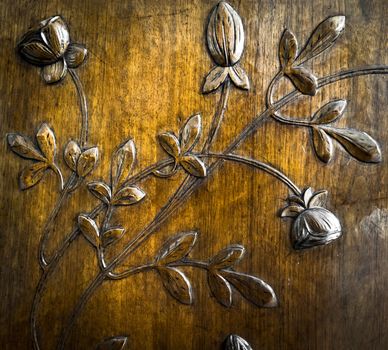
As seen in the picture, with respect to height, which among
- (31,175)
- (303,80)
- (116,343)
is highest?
(303,80)

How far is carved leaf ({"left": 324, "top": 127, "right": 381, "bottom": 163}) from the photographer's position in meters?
0.75

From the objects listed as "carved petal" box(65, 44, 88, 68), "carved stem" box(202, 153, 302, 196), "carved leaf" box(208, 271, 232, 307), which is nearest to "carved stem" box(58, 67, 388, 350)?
"carved stem" box(202, 153, 302, 196)

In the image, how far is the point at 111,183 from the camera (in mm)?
781

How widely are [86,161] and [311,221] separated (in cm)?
34

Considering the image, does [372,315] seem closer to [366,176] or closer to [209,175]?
[366,176]

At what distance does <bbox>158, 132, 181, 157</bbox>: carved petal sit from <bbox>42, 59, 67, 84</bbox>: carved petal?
18cm

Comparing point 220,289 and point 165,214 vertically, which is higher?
point 165,214

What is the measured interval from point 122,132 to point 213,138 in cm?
14

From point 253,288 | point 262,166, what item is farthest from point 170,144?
point 253,288

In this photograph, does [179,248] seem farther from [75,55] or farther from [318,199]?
[75,55]

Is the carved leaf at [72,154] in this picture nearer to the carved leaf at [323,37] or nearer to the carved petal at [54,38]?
the carved petal at [54,38]

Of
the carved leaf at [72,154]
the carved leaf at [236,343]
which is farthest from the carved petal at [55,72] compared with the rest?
the carved leaf at [236,343]

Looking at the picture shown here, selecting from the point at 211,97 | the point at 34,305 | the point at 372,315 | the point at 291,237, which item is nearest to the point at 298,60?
the point at 211,97

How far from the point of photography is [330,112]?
2.49 ft
